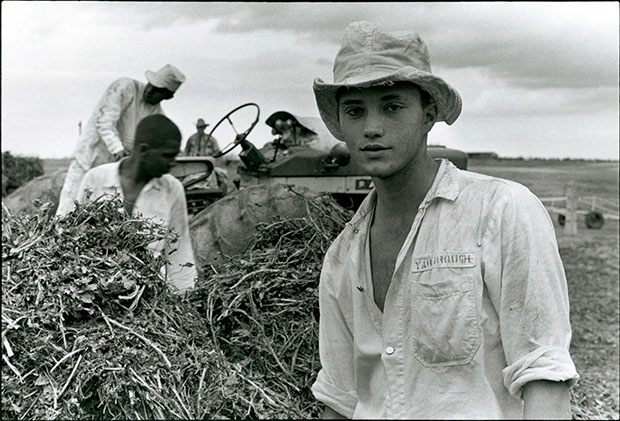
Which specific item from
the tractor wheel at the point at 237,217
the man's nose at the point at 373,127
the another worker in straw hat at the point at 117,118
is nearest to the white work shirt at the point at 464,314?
the man's nose at the point at 373,127

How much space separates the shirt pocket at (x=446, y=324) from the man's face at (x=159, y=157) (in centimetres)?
105

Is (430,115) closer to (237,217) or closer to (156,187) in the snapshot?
(156,187)

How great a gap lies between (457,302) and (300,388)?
0.83 metres

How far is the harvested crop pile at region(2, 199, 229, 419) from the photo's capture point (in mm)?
1761

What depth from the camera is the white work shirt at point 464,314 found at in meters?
1.43

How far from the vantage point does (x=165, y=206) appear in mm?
2598

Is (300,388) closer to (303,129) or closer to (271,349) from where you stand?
(271,349)

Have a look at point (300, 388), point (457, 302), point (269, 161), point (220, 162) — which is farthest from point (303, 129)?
point (457, 302)

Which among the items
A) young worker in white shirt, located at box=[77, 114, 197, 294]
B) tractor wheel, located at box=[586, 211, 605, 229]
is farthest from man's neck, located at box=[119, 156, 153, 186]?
tractor wheel, located at box=[586, 211, 605, 229]

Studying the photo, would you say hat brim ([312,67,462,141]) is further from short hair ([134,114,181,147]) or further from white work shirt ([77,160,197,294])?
white work shirt ([77,160,197,294])

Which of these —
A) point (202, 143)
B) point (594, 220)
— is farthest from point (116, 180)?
point (594, 220)

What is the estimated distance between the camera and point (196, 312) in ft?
7.94

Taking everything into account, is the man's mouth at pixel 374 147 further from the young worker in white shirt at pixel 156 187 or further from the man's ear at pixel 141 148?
the man's ear at pixel 141 148

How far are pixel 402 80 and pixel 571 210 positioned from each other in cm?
1032
